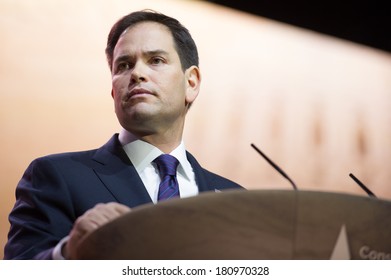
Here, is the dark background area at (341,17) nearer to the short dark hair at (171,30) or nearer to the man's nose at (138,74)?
the short dark hair at (171,30)

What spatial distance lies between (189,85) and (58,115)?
0.41 m

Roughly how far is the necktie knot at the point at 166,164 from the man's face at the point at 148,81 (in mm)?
109

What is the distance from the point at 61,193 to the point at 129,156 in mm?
278

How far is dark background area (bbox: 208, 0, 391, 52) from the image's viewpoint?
225 centimetres

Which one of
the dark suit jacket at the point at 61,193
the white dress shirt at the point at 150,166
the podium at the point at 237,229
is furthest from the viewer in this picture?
the white dress shirt at the point at 150,166

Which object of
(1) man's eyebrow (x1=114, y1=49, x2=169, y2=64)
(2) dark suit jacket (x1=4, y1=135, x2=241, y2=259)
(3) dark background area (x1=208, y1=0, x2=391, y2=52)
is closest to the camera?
(2) dark suit jacket (x1=4, y1=135, x2=241, y2=259)

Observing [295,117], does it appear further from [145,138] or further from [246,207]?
[246,207]

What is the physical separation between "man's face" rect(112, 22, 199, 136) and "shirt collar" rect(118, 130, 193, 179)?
0.03 m

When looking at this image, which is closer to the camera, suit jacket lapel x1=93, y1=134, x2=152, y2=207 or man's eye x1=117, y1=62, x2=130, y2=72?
suit jacket lapel x1=93, y1=134, x2=152, y2=207

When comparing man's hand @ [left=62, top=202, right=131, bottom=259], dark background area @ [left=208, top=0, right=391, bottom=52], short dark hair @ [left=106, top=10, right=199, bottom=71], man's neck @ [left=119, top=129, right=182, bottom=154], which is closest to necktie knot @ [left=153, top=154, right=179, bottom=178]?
man's neck @ [left=119, top=129, right=182, bottom=154]

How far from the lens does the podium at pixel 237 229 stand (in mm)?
895

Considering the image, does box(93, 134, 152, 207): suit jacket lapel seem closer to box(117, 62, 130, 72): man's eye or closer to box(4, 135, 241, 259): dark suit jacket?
box(4, 135, 241, 259): dark suit jacket

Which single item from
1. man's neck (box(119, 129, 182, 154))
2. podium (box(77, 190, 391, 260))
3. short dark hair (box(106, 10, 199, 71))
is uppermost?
short dark hair (box(106, 10, 199, 71))

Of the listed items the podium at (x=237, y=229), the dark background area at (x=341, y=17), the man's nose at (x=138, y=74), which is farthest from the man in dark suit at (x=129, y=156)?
the dark background area at (x=341, y=17)
